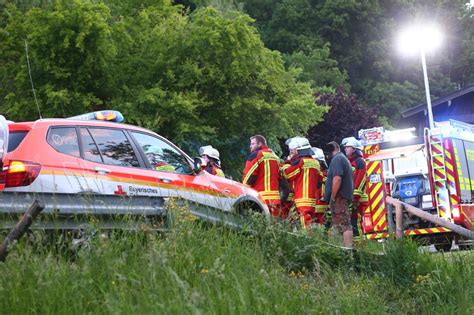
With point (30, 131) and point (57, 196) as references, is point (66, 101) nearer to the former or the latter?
point (30, 131)

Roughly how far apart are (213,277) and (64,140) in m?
2.95

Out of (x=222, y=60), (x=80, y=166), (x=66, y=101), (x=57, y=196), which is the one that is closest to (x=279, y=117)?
(x=222, y=60)

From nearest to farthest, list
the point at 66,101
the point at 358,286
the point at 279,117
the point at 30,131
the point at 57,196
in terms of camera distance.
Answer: the point at 57,196
the point at 358,286
the point at 30,131
the point at 66,101
the point at 279,117

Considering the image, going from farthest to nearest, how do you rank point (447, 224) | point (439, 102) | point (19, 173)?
point (439, 102) → point (447, 224) → point (19, 173)

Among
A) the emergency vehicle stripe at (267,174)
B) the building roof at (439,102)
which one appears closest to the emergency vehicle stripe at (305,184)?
the emergency vehicle stripe at (267,174)

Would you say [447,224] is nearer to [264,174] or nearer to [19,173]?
[264,174]

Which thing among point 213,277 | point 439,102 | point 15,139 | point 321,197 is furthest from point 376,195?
point 439,102

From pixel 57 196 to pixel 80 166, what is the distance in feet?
6.29

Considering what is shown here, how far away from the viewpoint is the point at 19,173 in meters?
7.23

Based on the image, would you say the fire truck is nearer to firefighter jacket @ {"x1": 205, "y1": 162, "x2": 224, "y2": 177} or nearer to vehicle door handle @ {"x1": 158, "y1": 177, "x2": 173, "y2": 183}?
firefighter jacket @ {"x1": 205, "y1": 162, "x2": 224, "y2": 177}

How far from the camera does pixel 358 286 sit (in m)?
6.88

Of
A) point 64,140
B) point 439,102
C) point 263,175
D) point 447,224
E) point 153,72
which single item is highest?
point 439,102

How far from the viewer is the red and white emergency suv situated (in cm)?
595

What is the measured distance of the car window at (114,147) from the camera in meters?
8.23
